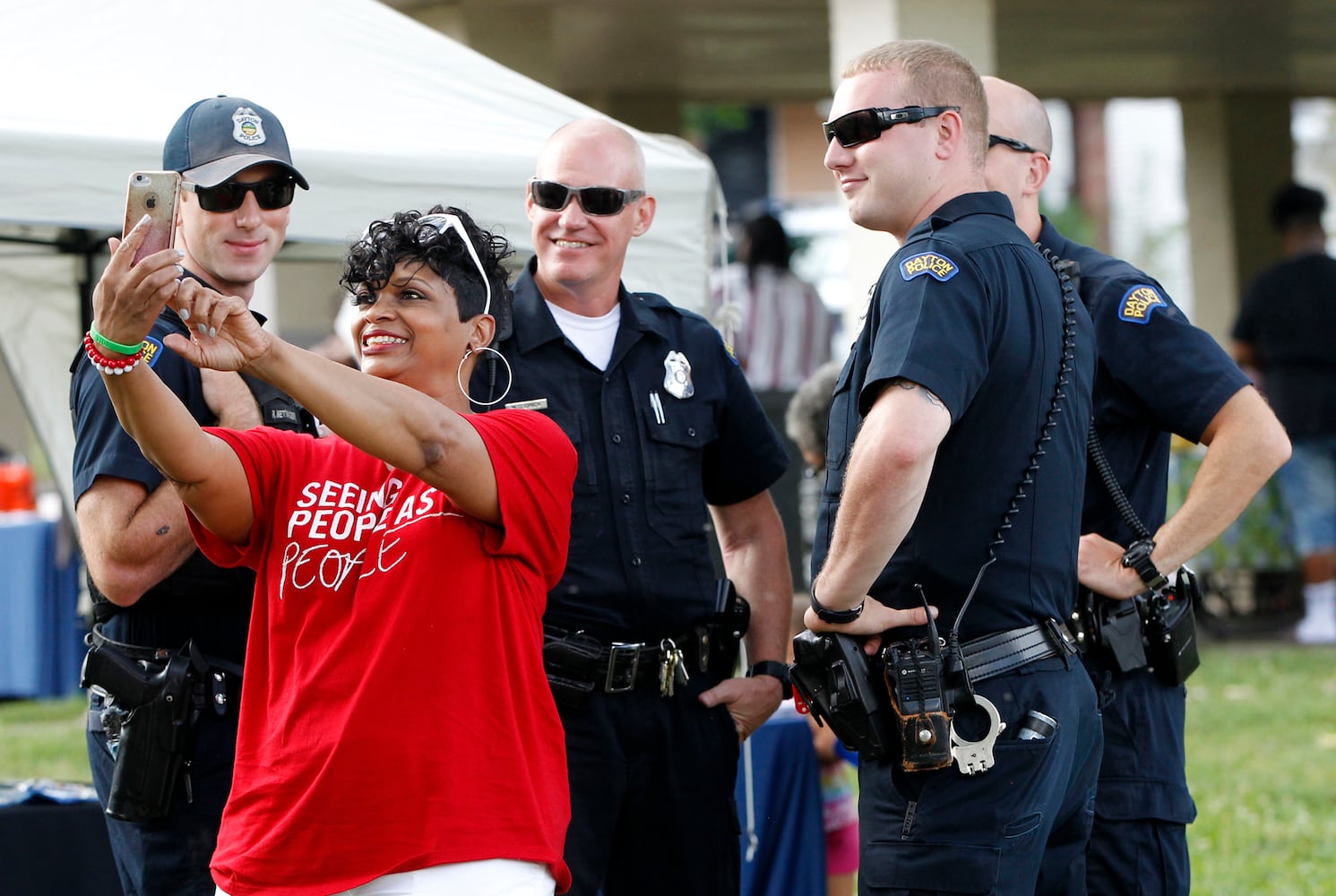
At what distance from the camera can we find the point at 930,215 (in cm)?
284

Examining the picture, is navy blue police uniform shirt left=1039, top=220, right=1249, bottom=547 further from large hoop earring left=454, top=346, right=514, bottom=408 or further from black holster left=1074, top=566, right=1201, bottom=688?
large hoop earring left=454, top=346, right=514, bottom=408

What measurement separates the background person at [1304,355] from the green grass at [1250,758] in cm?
84

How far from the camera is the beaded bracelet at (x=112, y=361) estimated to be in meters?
2.08

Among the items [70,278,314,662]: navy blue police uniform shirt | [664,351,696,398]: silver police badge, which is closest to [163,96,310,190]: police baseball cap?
[70,278,314,662]: navy blue police uniform shirt

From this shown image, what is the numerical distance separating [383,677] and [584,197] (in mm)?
1471

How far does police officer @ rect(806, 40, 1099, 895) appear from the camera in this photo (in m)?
2.62

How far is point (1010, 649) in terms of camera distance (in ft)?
8.99

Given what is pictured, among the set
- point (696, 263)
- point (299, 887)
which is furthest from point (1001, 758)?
point (696, 263)

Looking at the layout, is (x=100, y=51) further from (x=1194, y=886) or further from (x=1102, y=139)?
(x=1102, y=139)

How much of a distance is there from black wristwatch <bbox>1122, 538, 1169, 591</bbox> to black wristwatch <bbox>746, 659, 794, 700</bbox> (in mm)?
790

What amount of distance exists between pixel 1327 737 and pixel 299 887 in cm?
607

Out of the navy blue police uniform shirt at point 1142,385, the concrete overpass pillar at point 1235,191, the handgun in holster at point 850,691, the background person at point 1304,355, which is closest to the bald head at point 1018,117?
the navy blue police uniform shirt at point 1142,385

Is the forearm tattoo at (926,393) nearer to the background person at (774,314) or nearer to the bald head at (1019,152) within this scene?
the bald head at (1019,152)

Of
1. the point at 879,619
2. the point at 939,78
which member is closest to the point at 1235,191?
the point at 939,78
